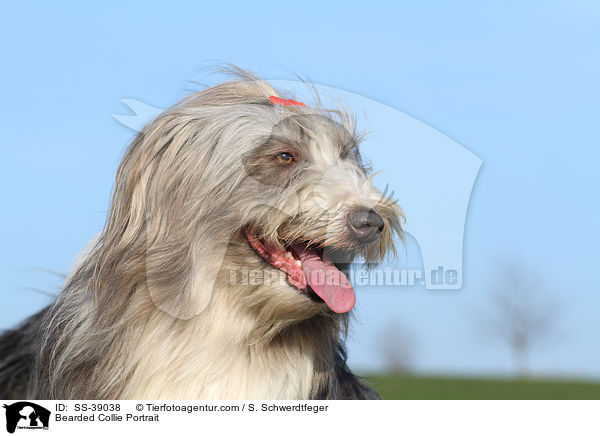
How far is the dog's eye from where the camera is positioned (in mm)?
3646

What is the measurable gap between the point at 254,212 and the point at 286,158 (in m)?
0.33

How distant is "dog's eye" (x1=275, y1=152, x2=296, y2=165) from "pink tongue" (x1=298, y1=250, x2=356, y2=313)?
17.7 inches

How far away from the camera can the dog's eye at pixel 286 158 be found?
3.65m

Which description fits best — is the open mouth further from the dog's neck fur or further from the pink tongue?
the dog's neck fur

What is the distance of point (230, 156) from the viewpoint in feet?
12.0
